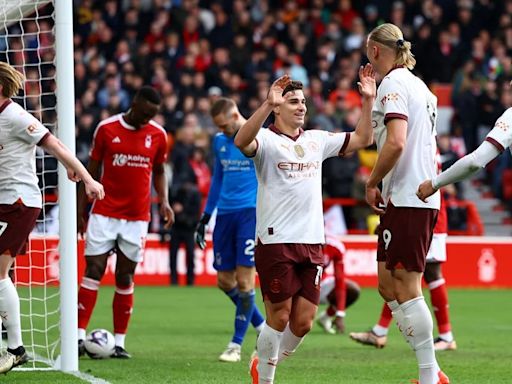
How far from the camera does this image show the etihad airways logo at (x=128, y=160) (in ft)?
36.7

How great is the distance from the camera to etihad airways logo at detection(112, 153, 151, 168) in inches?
440

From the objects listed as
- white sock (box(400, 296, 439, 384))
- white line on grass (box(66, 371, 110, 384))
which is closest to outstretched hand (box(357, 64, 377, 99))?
white sock (box(400, 296, 439, 384))

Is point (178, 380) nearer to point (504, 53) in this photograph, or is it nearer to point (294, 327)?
point (294, 327)

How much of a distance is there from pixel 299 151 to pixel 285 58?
17375mm

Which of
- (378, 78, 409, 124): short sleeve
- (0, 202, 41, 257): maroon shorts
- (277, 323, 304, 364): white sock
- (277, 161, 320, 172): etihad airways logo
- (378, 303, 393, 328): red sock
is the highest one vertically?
(378, 78, 409, 124): short sleeve

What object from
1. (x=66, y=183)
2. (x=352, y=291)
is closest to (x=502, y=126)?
(x=66, y=183)

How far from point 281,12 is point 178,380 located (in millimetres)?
19520

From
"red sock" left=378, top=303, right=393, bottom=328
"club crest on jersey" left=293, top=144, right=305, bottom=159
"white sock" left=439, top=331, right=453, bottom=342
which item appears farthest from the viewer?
"white sock" left=439, top=331, right=453, bottom=342

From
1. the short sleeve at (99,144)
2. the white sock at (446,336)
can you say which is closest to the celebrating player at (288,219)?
the short sleeve at (99,144)

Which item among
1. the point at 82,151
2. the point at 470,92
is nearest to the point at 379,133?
the point at 82,151

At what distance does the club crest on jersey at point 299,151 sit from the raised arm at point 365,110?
0.40m

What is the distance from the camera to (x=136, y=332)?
13.3 m

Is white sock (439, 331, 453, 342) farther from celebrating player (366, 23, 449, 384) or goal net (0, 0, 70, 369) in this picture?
goal net (0, 0, 70, 369)

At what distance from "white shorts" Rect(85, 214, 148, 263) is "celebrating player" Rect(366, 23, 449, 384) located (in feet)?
11.6
